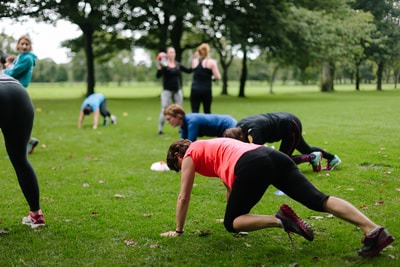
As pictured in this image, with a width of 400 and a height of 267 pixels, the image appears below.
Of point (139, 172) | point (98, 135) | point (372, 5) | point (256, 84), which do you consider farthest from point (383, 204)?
point (256, 84)

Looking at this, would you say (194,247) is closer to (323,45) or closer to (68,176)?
(68,176)

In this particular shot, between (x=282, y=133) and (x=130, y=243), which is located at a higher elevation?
(x=282, y=133)

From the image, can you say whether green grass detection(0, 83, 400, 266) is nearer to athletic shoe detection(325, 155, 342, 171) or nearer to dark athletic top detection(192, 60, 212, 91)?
athletic shoe detection(325, 155, 342, 171)

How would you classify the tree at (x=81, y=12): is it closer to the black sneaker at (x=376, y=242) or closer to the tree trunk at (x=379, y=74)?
the tree trunk at (x=379, y=74)

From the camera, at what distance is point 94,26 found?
28.2m

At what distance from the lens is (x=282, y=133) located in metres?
6.52

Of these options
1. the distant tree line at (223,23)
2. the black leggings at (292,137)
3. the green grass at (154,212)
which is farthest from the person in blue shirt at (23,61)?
the distant tree line at (223,23)

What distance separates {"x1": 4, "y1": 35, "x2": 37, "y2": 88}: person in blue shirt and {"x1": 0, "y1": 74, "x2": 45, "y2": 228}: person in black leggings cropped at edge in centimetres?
236

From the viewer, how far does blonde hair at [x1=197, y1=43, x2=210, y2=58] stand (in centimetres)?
1086

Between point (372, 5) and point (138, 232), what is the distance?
316 inches

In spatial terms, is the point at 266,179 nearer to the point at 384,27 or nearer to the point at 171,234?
the point at 171,234

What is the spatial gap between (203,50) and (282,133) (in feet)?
16.4

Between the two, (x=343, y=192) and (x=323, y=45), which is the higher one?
(x=323, y=45)

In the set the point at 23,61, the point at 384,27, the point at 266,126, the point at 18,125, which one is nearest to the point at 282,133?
the point at 266,126
